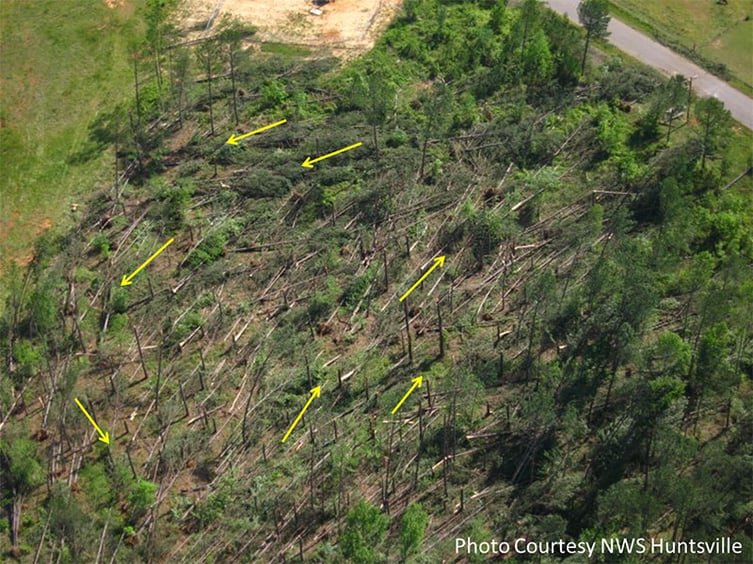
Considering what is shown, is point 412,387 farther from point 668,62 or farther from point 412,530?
point 668,62

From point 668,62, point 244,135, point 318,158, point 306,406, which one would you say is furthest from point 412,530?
point 668,62

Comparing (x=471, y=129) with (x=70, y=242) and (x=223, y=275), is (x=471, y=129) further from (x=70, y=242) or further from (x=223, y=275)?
(x=70, y=242)

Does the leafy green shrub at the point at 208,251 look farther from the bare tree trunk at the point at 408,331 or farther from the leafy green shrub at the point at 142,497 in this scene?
the leafy green shrub at the point at 142,497

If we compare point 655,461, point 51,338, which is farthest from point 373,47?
point 655,461

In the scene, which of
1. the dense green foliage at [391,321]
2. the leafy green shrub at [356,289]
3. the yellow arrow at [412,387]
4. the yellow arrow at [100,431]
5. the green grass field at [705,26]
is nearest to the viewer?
the dense green foliage at [391,321]

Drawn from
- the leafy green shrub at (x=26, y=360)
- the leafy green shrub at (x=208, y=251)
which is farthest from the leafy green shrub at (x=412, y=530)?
the leafy green shrub at (x=26, y=360)
